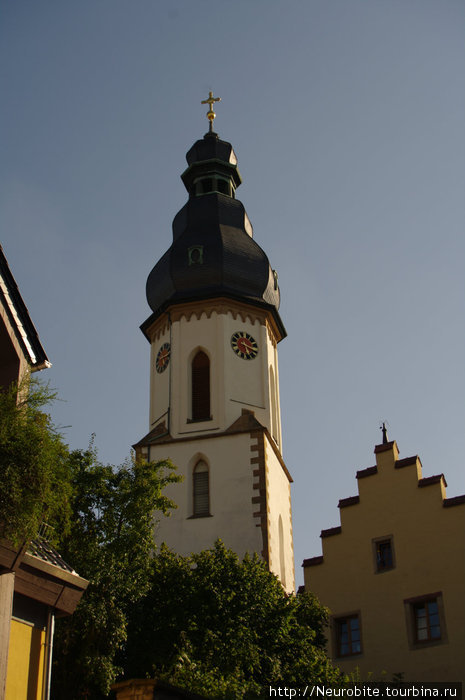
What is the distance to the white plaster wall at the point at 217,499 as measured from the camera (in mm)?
31078

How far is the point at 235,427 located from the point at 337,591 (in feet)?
30.2

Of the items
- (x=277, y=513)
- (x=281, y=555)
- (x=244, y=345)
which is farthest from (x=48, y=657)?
(x=244, y=345)

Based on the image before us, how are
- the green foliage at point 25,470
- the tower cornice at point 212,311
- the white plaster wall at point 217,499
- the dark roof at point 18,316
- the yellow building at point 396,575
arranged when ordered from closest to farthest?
1. the green foliage at point 25,470
2. the dark roof at point 18,316
3. the yellow building at point 396,575
4. the white plaster wall at point 217,499
5. the tower cornice at point 212,311

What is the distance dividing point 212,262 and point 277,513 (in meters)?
9.50

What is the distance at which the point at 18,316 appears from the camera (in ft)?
43.1

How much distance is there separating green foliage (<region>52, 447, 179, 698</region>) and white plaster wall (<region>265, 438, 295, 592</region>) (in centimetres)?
880

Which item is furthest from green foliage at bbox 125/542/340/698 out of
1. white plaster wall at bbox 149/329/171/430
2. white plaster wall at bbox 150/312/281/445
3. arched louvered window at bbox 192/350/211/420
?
white plaster wall at bbox 149/329/171/430

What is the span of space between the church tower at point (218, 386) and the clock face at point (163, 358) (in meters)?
0.05

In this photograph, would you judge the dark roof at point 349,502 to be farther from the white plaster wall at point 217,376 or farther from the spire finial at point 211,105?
the spire finial at point 211,105

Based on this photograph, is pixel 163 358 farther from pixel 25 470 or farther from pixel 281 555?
pixel 25 470

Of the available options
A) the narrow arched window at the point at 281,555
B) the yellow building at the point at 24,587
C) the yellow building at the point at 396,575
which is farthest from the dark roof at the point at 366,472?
the yellow building at the point at 24,587

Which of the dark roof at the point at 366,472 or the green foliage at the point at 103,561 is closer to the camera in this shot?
the green foliage at the point at 103,561

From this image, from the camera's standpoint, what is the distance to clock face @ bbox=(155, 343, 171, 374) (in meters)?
35.8

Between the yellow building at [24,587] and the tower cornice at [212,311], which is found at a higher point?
the tower cornice at [212,311]
